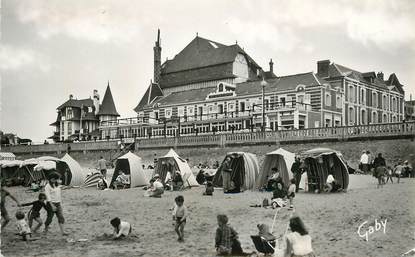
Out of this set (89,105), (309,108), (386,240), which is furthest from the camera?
(89,105)

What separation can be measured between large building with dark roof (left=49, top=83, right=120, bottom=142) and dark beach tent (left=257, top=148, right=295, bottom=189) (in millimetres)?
49944

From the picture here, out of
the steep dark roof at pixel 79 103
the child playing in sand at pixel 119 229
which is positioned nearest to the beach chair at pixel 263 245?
the child playing in sand at pixel 119 229

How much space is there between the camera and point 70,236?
12273 millimetres

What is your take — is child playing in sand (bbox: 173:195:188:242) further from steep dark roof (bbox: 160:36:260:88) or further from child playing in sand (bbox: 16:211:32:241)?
steep dark roof (bbox: 160:36:260:88)

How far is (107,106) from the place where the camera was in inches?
2724

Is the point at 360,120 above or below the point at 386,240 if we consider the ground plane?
above

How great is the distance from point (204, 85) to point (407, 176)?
134ft

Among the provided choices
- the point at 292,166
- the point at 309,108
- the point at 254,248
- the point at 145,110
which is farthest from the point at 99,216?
the point at 145,110

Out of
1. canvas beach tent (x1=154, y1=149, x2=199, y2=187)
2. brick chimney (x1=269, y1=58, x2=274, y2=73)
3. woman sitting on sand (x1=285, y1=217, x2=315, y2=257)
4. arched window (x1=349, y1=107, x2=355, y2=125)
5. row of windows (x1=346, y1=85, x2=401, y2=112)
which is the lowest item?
woman sitting on sand (x1=285, y1=217, x2=315, y2=257)

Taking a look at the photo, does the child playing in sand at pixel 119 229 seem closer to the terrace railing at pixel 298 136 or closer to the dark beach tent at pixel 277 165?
the dark beach tent at pixel 277 165

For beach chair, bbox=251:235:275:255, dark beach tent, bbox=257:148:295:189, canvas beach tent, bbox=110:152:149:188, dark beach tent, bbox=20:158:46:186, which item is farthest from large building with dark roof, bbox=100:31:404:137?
beach chair, bbox=251:235:275:255

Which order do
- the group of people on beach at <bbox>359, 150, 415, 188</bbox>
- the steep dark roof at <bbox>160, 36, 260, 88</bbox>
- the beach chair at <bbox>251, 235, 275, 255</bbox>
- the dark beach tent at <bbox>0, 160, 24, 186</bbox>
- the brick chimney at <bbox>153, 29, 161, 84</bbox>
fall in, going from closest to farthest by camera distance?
the beach chair at <bbox>251, 235, 275, 255</bbox> → the group of people on beach at <bbox>359, 150, 415, 188</bbox> → the dark beach tent at <bbox>0, 160, 24, 186</bbox> → the steep dark roof at <bbox>160, 36, 260, 88</bbox> → the brick chimney at <bbox>153, 29, 161, 84</bbox>

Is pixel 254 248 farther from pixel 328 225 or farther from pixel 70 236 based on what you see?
pixel 70 236

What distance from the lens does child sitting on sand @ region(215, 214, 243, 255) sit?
10234 millimetres
